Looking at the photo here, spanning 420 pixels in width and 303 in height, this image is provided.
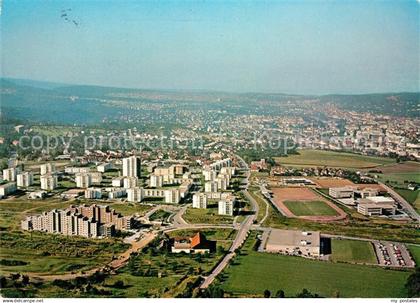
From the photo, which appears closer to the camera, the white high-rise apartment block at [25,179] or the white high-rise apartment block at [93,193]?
the white high-rise apartment block at [93,193]

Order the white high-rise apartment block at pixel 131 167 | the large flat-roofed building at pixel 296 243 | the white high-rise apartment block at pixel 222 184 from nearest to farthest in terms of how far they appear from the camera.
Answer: the large flat-roofed building at pixel 296 243
the white high-rise apartment block at pixel 222 184
the white high-rise apartment block at pixel 131 167

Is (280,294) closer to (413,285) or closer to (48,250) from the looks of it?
(413,285)

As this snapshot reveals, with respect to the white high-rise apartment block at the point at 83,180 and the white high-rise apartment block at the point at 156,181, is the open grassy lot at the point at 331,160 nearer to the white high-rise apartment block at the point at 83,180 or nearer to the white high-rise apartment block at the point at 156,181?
the white high-rise apartment block at the point at 156,181

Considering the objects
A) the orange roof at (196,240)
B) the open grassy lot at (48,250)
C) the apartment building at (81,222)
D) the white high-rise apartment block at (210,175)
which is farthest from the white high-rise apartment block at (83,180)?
the orange roof at (196,240)

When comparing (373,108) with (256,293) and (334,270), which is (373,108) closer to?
(334,270)

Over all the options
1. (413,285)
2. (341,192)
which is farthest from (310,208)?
(413,285)

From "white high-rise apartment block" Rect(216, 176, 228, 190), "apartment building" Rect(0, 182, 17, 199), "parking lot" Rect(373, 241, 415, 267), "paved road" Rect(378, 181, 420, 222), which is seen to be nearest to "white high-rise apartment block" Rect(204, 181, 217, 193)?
"white high-rise apartment block" Rect(216, 176, 228, 190)
